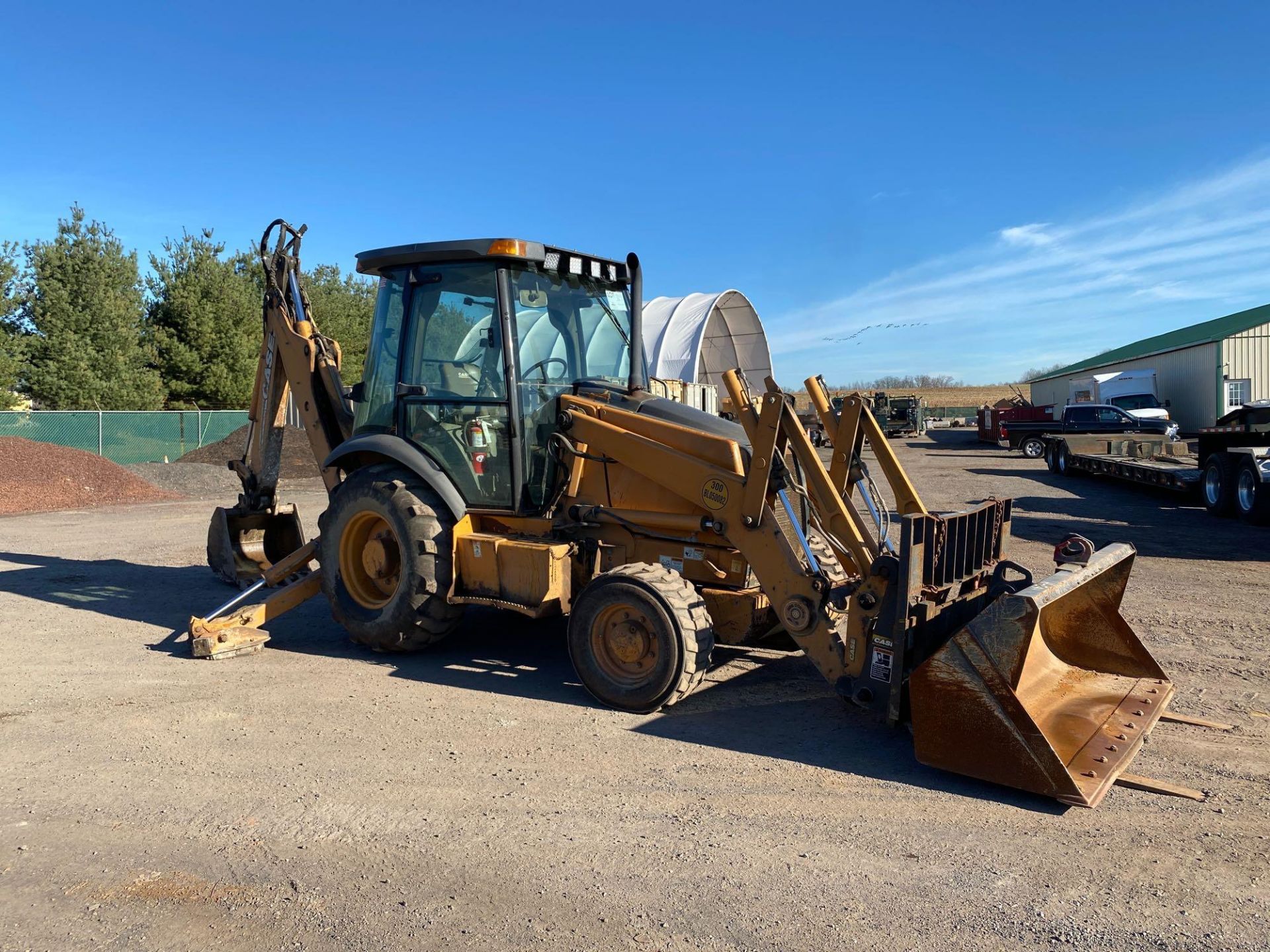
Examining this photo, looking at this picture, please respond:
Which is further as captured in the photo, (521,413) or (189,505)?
(189,505)

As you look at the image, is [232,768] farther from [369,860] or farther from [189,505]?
[189,505]

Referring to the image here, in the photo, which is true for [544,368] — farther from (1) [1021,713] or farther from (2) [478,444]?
(1) [1021,713]

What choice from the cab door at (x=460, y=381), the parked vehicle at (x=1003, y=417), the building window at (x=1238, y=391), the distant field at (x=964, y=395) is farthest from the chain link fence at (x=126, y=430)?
the distant field at (x=964, y=395)

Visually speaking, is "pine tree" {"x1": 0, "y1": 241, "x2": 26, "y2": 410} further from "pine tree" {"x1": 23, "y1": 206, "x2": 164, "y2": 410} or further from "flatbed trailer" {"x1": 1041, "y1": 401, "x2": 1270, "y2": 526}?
"flatbed trailer" {"x1": 1041, "y1": 401, "x2": 1270, "y2": 526}

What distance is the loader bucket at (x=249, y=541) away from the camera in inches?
344

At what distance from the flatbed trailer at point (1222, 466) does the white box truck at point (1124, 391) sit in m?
14.7

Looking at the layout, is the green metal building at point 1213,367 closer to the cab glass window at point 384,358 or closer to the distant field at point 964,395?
the cab glass window at point 384,358

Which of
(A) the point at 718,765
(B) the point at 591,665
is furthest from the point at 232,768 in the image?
(A) the point at 718,765

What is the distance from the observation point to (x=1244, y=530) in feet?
43.8

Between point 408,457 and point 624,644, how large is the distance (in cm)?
212

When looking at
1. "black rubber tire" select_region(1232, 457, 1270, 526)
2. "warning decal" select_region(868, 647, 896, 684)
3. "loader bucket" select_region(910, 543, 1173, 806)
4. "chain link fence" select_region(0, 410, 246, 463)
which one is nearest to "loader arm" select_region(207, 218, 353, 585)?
"warning decal" select_region(868, 647, 896, 684)

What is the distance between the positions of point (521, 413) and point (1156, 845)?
4108 mm

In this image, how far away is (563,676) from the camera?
6148mm

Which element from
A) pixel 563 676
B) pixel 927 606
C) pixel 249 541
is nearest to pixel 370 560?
pixel 563 676
